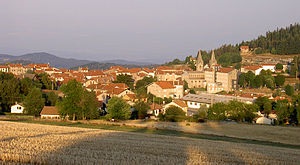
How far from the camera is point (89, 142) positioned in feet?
44.2

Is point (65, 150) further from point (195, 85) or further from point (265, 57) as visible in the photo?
point (265, 57)

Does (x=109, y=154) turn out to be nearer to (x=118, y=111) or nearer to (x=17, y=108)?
(x=118, y=111)

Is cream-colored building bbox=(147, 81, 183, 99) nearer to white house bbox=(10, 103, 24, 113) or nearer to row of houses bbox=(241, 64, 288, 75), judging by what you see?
white house bbox=(10, 103, 24, 113)

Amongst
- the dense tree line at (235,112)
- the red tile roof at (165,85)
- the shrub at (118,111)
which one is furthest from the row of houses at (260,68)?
the shrub at (118,111)

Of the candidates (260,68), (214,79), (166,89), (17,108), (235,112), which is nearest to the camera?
(235,112)

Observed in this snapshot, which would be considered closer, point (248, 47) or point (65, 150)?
point (65, 150)

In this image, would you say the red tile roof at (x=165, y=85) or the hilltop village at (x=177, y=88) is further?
the red tile roof at (x=165, y=85)

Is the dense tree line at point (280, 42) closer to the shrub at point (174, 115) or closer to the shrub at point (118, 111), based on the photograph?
the shrub at point (174, 115)

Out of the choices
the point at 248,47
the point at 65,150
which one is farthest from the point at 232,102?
the point at 248,47

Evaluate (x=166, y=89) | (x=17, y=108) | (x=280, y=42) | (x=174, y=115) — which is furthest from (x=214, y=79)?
(x=280, y=42)

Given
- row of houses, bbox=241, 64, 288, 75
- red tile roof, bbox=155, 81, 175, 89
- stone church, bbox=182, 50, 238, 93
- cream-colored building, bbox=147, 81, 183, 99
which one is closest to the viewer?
cream-colored building, bbox=147, 81, 183, 99

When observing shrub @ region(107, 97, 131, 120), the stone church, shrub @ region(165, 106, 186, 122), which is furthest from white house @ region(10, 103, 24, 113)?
the stone church

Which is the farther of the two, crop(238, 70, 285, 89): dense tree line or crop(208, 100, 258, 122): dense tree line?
crop(238, 70, 285, 89): dense tree line

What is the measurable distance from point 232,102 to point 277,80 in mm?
45039
